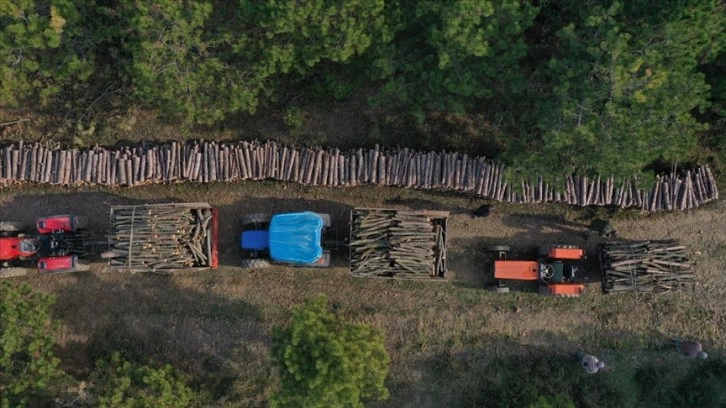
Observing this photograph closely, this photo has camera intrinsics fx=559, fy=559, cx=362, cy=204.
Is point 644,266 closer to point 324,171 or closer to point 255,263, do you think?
point 324,171

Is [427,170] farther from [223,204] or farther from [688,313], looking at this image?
[688,313]

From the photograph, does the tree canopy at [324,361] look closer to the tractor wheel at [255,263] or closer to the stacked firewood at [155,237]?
the tractor wheel at [255,263]

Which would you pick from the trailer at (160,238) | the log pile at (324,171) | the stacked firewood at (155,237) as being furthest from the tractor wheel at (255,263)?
the log pile at (324,171)

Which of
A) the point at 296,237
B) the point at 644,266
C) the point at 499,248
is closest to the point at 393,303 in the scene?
the point at 499,248

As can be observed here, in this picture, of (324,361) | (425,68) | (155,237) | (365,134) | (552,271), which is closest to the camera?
(324,361)

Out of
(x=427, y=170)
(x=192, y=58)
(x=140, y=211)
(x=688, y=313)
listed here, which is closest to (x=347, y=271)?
(x=427, y=170)

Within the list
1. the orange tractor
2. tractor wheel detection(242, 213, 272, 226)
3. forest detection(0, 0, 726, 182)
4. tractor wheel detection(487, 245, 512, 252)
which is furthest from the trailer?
the orange tractor
